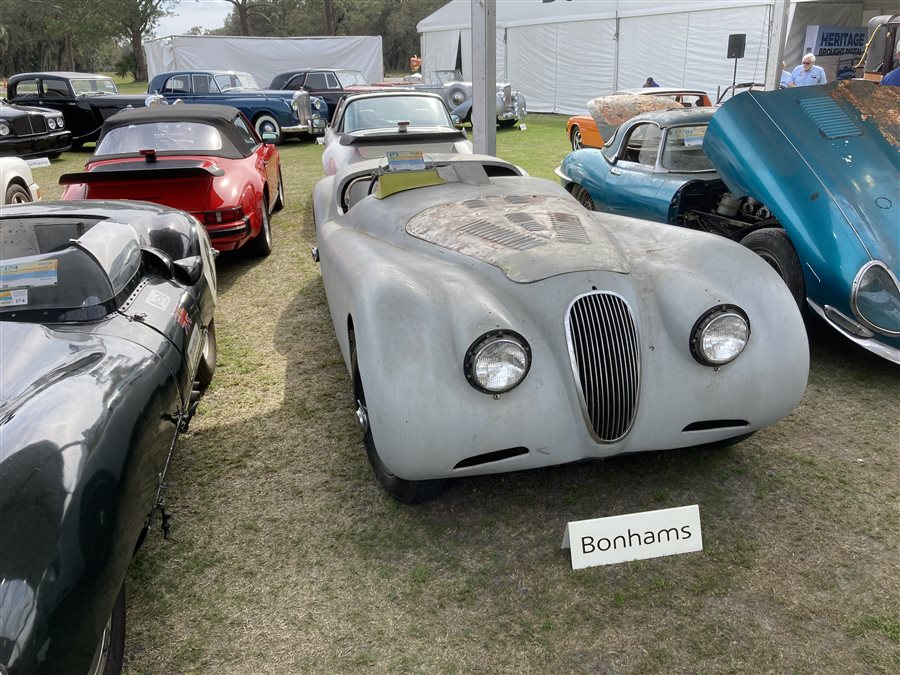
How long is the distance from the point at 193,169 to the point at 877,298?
194 inches

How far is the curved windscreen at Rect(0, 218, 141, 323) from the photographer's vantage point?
2637 millimetres

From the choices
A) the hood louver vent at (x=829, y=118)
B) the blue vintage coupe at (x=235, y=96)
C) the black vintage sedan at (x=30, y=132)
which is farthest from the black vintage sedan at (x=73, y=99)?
the hood louver vent at (x=829, y=118)

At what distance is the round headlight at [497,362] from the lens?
93.1 inches

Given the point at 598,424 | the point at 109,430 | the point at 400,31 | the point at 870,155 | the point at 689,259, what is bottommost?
the point at 598,424

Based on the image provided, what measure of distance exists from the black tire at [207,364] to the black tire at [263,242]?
2.34 m

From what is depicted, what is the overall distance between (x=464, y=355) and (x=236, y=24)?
260 feet

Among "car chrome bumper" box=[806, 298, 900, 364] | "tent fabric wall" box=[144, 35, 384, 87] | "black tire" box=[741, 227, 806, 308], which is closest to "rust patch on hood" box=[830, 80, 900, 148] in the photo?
"black tire" box=[741, 227, 806, 308]

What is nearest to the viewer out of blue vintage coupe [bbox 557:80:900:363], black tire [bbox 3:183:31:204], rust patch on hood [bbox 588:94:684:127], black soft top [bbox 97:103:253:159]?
blue vintage coupe [bbox 557:80:900:363]

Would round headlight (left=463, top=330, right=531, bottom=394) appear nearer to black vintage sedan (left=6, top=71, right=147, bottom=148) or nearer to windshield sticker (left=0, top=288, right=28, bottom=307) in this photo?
windshield sticker (left=0, top=288, right=28, bottom=307)

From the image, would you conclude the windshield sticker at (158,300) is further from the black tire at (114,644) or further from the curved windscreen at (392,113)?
the curved windscreen at (392,113)

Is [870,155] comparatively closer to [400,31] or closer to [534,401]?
[534,401]

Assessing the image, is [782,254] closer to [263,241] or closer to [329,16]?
[263,241]

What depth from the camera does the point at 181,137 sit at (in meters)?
6.36

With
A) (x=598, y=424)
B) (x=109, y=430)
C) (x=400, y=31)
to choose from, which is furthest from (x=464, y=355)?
(x=400, y=31)
